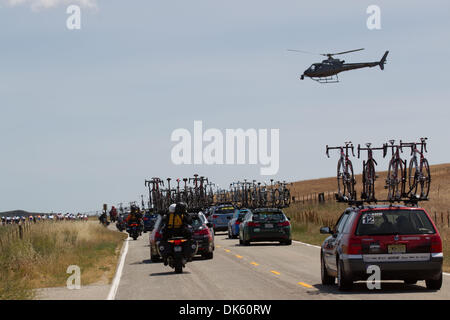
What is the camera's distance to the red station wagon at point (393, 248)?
1706 centimetres

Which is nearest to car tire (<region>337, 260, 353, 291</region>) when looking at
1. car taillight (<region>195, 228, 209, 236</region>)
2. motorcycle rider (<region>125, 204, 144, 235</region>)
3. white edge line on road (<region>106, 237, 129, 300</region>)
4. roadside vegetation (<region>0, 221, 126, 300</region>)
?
white edge line on road (<region>106, 237, 129, 300</region>)

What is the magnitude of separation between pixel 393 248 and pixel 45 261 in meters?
12.5

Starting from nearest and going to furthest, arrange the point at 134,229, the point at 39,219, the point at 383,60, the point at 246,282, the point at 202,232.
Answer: the point at 246,282, the point at 202,232, the point at 134,229, the point at 383,60, the point at 39,219

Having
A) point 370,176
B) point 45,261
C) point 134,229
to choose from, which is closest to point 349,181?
point 370,176

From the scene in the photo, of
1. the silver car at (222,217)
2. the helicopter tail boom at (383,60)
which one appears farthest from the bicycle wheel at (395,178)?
the helicopter tail boom at (383,60)

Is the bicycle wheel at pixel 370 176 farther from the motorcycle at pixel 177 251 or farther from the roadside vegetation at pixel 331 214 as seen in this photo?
the motorcycle at pixel 177 251

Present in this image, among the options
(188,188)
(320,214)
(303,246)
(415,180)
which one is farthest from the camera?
(188,188)

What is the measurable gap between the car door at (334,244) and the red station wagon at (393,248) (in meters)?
0.41

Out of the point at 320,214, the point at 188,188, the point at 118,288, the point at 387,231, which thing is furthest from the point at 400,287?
the point at 188,188

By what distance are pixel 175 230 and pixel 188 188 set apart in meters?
39.0

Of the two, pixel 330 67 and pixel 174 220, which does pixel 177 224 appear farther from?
pixel 330 67

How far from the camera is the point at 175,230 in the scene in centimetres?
2352

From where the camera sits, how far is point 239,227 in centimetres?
4034
